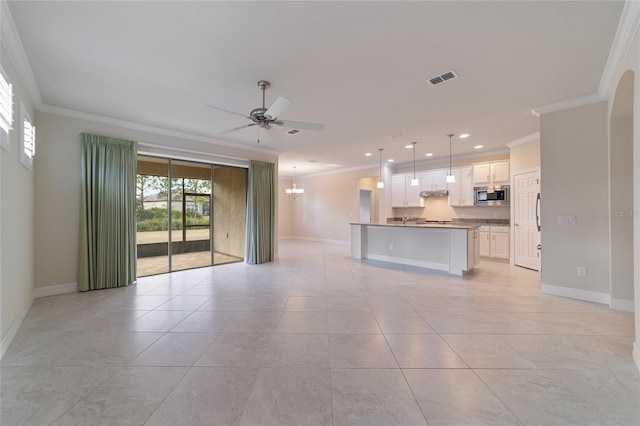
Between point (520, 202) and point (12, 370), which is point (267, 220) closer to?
point (12, 370)

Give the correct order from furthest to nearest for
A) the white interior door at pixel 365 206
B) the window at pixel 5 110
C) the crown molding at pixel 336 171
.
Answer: the white interior door at pixel 365 206, the crown molding at pixel 336 171, the window at pixel 5 110

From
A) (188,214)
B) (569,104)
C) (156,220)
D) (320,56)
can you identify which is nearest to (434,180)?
(569,104)

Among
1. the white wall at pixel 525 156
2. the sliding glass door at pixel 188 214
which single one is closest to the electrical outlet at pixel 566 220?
the white wall at pixel 525 156

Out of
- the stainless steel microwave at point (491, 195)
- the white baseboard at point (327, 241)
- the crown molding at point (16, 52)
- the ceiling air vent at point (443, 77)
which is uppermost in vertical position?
the ceiling air vent at point (443, 77)

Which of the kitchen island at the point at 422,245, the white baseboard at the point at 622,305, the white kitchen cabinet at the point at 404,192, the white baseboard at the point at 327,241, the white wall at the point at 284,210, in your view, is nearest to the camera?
the white baseboard at the point at 622,305

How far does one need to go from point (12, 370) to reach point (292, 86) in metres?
3.78

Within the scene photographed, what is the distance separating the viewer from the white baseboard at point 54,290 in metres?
3.71

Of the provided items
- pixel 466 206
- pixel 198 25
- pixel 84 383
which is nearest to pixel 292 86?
pixel 198 25

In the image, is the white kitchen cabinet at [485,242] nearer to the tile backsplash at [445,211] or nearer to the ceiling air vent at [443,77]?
the tile backsplash at [445,211]

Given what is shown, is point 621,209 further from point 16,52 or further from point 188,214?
point 188,214

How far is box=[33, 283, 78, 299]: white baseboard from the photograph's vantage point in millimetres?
3715

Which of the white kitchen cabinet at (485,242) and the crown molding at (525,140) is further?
the white kitchen cabinet at (485,242)

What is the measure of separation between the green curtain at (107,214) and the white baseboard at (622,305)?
7306 millimetres

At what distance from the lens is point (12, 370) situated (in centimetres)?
202
